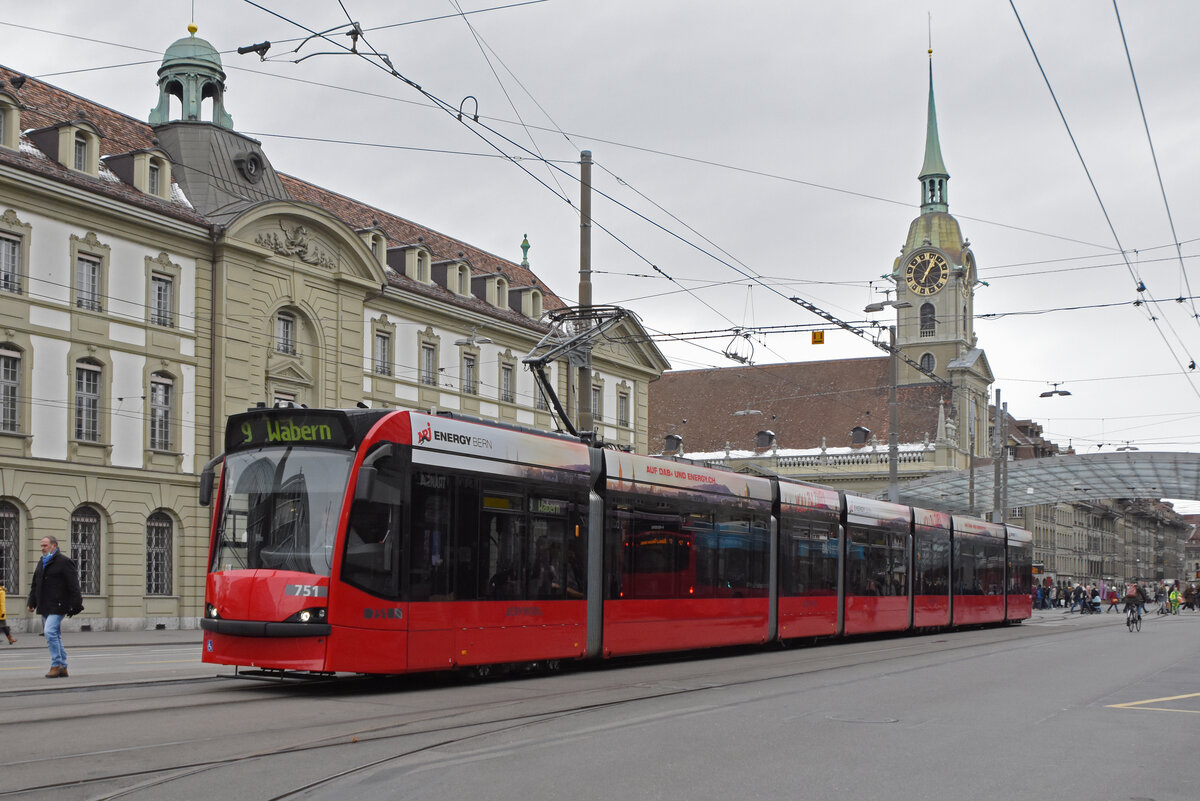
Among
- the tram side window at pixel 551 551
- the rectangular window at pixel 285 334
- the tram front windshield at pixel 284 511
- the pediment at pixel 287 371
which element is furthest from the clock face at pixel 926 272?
the tram front windshield at pixel 284 511

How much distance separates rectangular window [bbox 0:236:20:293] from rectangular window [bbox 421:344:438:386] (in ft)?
48.3

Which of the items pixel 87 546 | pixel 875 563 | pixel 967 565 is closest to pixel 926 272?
pixel 967 565

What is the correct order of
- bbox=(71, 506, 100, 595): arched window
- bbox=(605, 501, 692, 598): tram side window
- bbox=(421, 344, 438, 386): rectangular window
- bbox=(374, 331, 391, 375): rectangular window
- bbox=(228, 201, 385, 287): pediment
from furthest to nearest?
bbox=(421, 344, 438, 386): rectangular window, bbox=(374, 331, 391, 375): rectangular window, bbox=(228, 201, 385, 287): pediment, bbox=(71, 506, 100, 595): arched window, bbox=(605, 501, 692, 598): tram side window

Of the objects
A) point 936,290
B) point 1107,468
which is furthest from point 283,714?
point 936,290

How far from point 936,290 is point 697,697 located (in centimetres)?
8323

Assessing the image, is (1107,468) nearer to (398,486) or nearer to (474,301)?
(474,301)

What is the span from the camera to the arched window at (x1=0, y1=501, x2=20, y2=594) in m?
30.7

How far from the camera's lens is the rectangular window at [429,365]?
43.8m

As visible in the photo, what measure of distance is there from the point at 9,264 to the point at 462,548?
20.2 meters

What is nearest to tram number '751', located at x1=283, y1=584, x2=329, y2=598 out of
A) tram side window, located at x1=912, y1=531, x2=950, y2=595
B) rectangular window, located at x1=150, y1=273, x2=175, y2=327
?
tram side window, located at x1=912, y1=531, x2=950, y2=595

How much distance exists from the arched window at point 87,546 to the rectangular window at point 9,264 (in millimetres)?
5359

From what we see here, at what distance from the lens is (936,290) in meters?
93.8

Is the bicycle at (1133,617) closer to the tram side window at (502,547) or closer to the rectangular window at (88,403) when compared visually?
the tram side window at (502,547)

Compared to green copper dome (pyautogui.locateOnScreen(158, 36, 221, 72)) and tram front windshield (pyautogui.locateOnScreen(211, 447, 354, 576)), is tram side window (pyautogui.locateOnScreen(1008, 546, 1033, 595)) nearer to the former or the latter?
green copper dome (pyautogui.locateOnScreen(158, 36, 221, 72))
